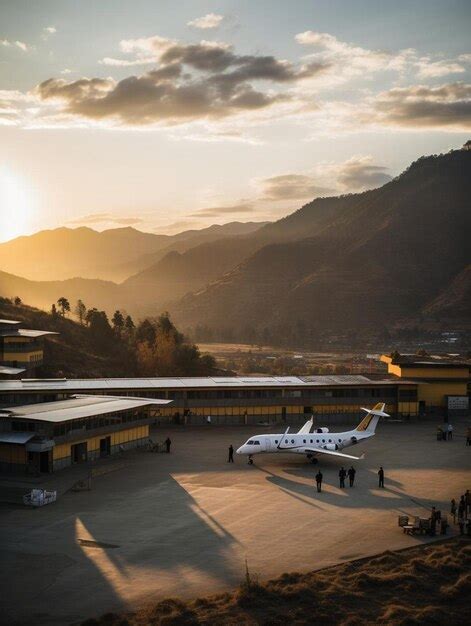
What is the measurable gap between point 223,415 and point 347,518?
35421mm

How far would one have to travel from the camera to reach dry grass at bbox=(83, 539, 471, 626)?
2839 cm

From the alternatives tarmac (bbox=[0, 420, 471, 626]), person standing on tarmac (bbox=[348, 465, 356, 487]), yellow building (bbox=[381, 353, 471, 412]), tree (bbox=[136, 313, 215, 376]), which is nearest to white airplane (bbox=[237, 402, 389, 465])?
tarmac (bbox=[0, 420, 471, 626])

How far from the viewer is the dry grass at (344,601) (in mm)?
28391

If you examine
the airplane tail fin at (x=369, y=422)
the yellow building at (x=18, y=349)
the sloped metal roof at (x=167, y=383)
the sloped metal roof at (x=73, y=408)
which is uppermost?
the yellow building at (x=18, y=349)

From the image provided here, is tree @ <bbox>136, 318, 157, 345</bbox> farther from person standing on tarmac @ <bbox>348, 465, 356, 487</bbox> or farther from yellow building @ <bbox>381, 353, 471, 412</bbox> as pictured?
person standing on tarmac @ <bbox>348, 465, 356, 487</bbox>

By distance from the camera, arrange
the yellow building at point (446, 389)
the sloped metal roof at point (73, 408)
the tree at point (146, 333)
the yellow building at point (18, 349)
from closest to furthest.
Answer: the sloped metal roof at point (73, 408) < the yellow building at point (446, 389) < the yellow building at point (18, 349) < the tree at point (146, 333)

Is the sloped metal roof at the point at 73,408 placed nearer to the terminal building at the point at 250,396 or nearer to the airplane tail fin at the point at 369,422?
the terminal building at the point at 250,396

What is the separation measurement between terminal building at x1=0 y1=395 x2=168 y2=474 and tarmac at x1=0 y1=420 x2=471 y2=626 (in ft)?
5.64

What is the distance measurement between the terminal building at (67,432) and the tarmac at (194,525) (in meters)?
1.72

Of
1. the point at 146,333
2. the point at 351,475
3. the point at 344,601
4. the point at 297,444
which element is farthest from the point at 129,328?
the point at 344,601

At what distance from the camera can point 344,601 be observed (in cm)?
3025

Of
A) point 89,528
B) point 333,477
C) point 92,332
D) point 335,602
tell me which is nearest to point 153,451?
point 333,477

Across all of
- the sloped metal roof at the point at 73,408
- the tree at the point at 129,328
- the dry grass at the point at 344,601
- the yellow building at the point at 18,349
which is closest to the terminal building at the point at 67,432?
the sloped metal roof at the point at 73,408

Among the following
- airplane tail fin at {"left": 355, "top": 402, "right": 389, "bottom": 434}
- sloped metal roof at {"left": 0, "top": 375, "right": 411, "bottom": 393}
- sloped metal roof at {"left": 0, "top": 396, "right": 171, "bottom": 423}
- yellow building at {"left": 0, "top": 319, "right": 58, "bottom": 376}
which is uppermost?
yellow building at {"left": 0, "top": 319, "right": 58, "bottom": 376}
